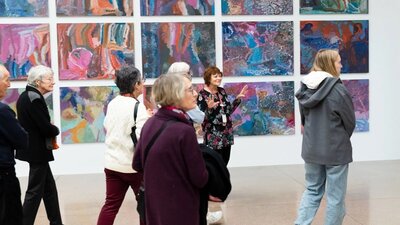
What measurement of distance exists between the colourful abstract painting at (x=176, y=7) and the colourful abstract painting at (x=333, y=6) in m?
1.62

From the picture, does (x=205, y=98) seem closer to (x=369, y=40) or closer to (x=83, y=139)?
(x=83, y=139)

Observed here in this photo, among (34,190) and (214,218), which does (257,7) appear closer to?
(214,218)

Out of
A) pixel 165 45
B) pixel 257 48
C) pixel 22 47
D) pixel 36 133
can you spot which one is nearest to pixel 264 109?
pixel 257 48

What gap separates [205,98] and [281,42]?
10.9 feet

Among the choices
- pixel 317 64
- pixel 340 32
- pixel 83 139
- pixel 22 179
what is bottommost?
pixel 22 179

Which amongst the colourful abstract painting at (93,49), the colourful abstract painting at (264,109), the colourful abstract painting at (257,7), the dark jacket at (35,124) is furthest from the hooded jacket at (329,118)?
the colourful abstract painting at (93,49)


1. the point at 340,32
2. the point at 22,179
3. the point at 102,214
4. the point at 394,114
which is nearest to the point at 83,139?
the point at 22,179

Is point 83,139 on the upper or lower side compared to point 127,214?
upper

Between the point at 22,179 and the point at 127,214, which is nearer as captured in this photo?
the point at 127,214

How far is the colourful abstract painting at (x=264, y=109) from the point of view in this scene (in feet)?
28.9

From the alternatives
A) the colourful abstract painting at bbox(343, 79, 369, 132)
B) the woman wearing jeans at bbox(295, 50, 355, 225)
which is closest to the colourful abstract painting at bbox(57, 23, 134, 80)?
the colourful abstract painting at bbox(343, 79, 369, 132)

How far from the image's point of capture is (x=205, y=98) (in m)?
5.98

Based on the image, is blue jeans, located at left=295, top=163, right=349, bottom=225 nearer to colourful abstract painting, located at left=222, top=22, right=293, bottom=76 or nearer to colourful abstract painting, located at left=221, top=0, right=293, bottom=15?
colourful abstract painting, located at left=222, top=22, right=293, bottom=76

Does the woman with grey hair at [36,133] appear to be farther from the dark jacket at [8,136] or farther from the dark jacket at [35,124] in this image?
the dark jacket at [8,136]
